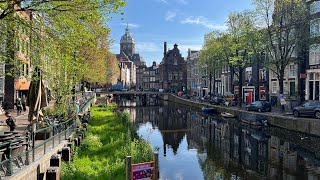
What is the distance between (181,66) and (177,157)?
349ft

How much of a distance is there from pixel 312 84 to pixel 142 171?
4055 centimetres

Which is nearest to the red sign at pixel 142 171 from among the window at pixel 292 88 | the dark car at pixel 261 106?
the dark car at pixel 261 106

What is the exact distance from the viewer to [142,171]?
1116cm

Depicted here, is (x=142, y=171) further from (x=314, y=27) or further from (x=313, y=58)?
(x=313, y=58)

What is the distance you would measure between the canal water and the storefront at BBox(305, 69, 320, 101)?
12668 mm

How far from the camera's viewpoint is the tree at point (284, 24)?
38.7 meters

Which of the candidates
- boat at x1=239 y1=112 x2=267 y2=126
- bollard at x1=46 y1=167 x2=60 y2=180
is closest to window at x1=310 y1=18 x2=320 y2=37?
boat at x1=239 y1=112 x2=267 y2=126

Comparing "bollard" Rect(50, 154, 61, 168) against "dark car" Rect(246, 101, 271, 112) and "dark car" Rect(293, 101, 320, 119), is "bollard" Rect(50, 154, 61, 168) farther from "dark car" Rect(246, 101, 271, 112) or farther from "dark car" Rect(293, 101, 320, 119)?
"dark car" Rect(246, 101, 271, 112)

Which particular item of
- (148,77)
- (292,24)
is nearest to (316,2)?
(292,24)

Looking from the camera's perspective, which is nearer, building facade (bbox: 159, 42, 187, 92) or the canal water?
the canal water

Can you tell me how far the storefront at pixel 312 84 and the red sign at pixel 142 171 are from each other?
38.5m

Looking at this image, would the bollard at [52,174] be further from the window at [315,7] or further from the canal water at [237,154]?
the window at [315,7]

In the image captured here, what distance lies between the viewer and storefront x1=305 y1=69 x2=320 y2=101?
44.0 meters

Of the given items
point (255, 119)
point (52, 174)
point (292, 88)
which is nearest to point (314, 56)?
point (292, 88)
